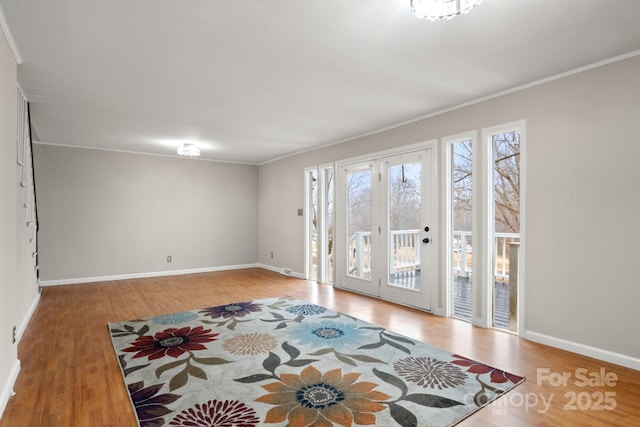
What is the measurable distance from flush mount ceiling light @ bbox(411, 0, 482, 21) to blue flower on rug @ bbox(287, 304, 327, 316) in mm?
3409

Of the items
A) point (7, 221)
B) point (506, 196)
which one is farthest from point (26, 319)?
point (506, 196)

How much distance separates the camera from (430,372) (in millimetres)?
2654

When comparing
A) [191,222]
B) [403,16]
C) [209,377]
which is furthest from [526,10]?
[191,222]

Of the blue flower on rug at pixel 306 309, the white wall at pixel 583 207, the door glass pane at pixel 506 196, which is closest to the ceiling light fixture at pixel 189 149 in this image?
the blue flower on rug at pixel 306 309

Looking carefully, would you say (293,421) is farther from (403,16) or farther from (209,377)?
(403,16)

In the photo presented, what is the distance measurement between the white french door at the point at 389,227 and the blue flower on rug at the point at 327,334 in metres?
1.35

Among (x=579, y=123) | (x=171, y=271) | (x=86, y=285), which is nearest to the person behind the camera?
(x=579, y=123)

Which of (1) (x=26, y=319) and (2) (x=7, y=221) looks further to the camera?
(1) (x=26, y=319)

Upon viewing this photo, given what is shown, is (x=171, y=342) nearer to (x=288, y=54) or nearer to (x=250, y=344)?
(x=250, y=344)

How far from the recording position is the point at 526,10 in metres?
2.12

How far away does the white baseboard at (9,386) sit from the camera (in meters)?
2.18

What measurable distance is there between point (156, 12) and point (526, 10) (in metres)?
2.35

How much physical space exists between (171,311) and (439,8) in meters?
4.42

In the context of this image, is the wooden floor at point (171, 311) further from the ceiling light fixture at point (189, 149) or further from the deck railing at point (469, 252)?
the ceiling light fixture at point (189, 149)
